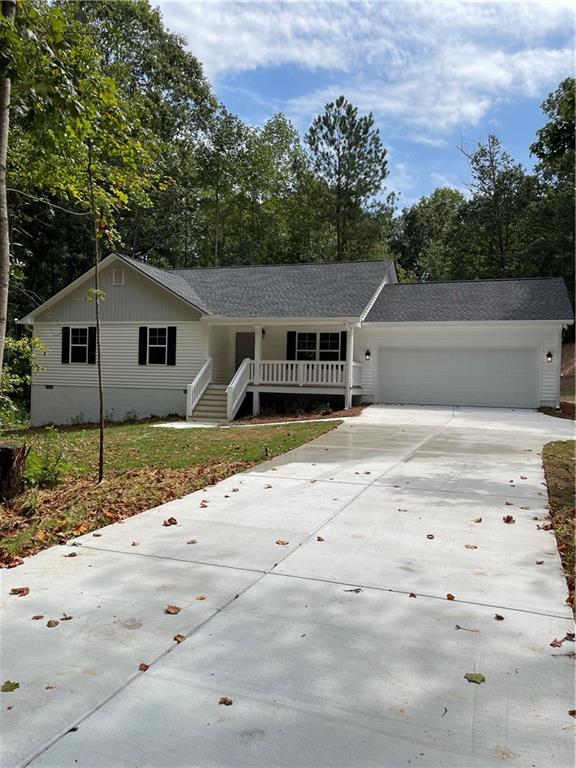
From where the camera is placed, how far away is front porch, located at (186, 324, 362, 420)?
16672 mm

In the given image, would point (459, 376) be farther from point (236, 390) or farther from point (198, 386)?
point (198, 386)

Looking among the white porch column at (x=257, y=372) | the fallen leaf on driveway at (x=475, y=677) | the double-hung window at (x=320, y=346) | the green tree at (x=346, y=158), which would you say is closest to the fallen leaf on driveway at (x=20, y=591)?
the fallen leaf on driveway at (x=475, y=677)

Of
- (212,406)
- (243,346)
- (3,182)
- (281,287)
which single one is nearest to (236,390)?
(212,406)

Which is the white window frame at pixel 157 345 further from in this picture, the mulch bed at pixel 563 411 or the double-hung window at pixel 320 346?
the mulch bed at pixel 563 411

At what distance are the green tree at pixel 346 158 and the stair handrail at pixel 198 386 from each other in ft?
59.6

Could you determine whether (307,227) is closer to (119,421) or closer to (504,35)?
(119,421)

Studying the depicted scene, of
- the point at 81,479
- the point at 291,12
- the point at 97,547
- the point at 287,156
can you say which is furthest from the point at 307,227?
the point at 97,547

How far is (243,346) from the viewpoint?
20047mm

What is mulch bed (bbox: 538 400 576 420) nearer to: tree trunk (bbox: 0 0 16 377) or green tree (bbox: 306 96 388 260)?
tree trunk (bbox: 0 0 16 377)

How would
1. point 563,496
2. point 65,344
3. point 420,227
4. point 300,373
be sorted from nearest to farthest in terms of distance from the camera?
point 563,496 < point 300,373 < point 65,344 < point 420,227

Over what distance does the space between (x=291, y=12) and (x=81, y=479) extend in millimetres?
7233

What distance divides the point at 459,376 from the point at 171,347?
9719mm

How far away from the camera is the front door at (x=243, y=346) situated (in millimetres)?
19906

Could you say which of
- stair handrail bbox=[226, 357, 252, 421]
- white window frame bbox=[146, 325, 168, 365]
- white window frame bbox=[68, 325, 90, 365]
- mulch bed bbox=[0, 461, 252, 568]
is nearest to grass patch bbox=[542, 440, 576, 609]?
mulch bed bbox=[0, 461, 252, 568]
